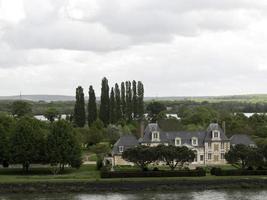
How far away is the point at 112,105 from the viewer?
345 feet

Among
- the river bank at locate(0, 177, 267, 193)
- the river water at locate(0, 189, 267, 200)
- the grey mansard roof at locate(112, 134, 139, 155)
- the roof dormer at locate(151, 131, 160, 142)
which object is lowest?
the river water at locate(0, 189, 267, 200)

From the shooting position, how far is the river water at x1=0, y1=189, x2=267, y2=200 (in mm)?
55531

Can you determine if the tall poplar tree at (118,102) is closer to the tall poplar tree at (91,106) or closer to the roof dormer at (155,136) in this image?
the tall poplar tree at (91,106)

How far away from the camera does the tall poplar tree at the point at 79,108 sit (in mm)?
97875

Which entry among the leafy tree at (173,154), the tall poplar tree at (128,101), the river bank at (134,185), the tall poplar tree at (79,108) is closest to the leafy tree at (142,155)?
the leafy tree at (173,154)

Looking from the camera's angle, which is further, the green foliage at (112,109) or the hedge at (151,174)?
the green foliage at (112,109)

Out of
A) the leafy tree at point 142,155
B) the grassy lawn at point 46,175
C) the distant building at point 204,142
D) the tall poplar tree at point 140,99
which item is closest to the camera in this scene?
the grassy lawn at point 46,175

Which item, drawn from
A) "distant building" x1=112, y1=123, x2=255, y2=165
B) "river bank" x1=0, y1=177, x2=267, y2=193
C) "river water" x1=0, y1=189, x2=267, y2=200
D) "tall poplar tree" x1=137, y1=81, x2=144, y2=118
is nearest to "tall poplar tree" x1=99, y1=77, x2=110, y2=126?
"tall poplar tree" x1=137, y1=81, x2=144, y2=118

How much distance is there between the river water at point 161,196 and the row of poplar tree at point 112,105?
41.3 meters

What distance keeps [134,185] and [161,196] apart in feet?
16.2

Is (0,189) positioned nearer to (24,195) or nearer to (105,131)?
(24,195)

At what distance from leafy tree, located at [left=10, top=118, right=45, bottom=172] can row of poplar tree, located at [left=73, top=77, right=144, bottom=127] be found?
96.4 feet

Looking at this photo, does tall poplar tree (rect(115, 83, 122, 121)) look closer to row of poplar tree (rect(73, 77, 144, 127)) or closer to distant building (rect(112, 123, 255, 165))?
row of poplar tree (rect(73, 77, 144, 127))

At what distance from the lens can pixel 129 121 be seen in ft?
367
